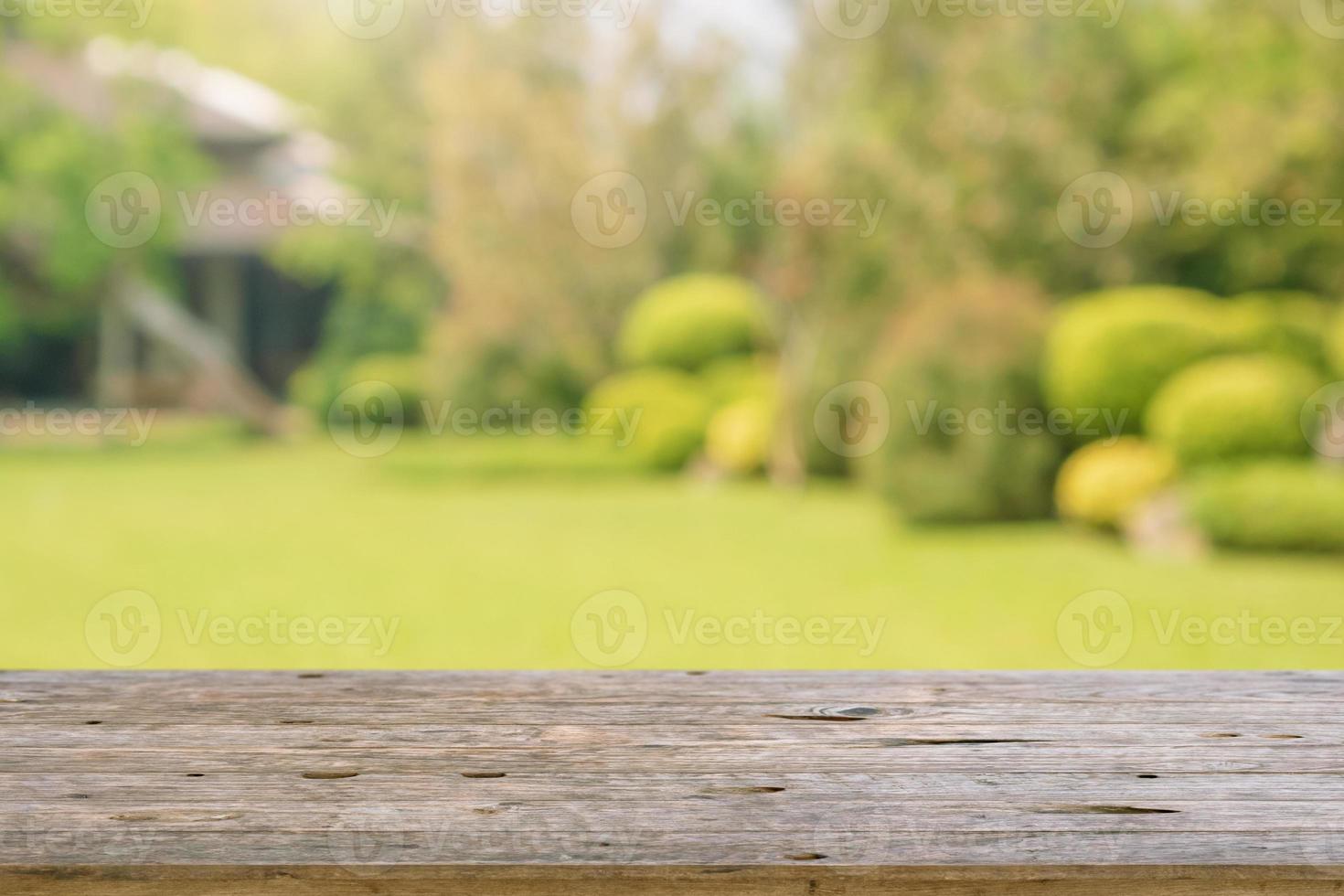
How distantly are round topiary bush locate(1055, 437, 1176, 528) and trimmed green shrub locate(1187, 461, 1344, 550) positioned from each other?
0.68 metres

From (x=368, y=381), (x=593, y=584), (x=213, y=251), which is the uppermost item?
(x=213, y=251)

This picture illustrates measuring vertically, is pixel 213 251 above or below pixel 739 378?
above

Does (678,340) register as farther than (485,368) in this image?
Yes

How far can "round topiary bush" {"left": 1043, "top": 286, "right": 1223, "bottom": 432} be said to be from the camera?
9703mm

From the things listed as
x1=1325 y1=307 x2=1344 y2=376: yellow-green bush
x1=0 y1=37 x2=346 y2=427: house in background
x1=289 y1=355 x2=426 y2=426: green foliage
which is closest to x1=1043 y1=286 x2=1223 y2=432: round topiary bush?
x1=1325 y1=307 x2=1344 y2=376: yellow-green bush

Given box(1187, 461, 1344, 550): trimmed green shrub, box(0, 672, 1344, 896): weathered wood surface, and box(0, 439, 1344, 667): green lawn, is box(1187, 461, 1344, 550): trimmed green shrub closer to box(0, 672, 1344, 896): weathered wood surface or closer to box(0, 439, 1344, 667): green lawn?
box(0, 439, 1344, 667): green lawn

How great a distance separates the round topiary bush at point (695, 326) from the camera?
15047mm

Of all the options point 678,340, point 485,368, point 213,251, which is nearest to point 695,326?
point 678,340

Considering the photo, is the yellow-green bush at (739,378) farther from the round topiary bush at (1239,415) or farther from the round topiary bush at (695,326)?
the round topiary bush at (1239,415)

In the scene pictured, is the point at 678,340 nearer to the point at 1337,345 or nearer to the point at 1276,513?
the point at 1337,345

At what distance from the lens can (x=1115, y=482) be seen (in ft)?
30.4

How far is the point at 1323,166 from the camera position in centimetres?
1153

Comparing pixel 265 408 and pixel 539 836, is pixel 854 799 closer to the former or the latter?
pixel 539 836

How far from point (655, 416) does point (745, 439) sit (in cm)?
128
